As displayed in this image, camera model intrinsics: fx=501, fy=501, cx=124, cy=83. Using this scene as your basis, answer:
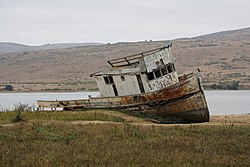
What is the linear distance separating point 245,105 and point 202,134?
3007 centimetres

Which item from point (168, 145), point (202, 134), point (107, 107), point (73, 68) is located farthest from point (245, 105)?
point (73, 68)

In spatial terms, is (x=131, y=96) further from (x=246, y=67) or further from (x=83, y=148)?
(x=246, y=67)

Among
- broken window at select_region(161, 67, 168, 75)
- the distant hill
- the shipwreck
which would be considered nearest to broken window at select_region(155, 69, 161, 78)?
the shipwreck

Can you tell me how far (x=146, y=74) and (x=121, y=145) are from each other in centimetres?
1193

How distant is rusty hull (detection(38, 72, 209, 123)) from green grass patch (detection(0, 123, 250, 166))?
5.79m

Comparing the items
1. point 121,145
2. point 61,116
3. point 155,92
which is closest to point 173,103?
Result: point 155,92

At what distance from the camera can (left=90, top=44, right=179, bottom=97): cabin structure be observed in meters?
26.3

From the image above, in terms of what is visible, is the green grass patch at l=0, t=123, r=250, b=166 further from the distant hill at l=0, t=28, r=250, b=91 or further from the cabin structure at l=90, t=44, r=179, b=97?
the distant hill at l=0, t=28, r=250, b=91

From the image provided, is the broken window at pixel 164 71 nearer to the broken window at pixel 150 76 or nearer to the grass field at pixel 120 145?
the broken window at pixel 150 76

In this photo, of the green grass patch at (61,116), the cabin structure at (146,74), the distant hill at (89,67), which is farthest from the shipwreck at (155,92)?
the distant hill at (89,67)

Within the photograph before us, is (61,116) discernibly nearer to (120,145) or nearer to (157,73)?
(157,73)

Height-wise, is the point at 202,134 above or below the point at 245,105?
above

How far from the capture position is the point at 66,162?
460 inches

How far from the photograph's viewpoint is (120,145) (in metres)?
14.7
